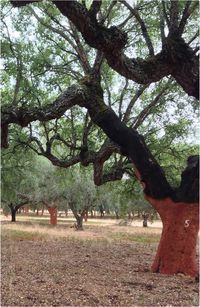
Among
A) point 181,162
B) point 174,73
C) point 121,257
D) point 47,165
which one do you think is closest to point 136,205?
point 47,165

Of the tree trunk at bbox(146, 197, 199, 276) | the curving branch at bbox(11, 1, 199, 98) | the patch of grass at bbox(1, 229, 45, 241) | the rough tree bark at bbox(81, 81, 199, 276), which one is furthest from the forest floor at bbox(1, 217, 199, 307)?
the patch of grass at bbox(1, 229, 45, 241)

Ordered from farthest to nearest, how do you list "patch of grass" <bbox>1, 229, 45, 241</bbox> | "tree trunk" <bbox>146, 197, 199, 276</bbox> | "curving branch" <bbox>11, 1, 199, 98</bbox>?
1. "patch of grass" <bbox>1, 229, 45, 241</bbox>
2. "tree trunk" <bbox>146, 197, 199, 276</bbox>
3. "curving branch" <bbox>11, 1, 199, 98</bbox>

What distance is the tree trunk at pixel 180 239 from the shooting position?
33.5 ft

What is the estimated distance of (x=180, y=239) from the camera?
33.6 feet

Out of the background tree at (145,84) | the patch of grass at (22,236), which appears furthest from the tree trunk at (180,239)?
the patch of grass at (22,236)

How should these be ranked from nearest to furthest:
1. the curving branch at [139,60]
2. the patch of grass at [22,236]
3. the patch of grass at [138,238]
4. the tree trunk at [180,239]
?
the curving branch at [139,60], the tree trunk at [180,239], the patch of grass at [22,236], the patch of grass at [138,238]

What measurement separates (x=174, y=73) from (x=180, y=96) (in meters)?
7.91

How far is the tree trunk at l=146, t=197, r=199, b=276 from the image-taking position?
10203 mm

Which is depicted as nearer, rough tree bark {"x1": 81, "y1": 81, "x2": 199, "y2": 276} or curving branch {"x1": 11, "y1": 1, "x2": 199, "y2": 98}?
curving branch {"x1": 11, "y1": 1, "x2": 199, "y2": 98}

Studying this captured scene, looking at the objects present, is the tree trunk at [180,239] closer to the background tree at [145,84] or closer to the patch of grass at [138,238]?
the background tree at [145,84]

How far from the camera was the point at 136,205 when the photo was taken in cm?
4212

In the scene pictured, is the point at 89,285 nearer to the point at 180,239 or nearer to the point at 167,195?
the point at 180,239

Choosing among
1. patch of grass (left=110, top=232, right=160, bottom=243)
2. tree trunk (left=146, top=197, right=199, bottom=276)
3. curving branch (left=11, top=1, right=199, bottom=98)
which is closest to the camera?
curving branch (left=11, top=1, right=199, bottom=98)

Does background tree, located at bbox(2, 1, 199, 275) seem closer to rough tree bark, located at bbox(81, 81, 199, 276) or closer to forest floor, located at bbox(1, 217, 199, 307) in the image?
rough tree bark, located at bbox(81, 81, 199, 276)
